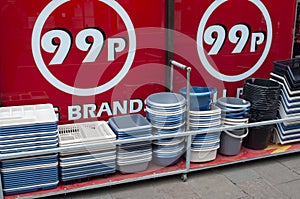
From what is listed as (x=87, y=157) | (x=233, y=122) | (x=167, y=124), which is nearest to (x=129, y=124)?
(x=167, y=124)

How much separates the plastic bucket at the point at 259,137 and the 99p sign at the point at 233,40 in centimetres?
82

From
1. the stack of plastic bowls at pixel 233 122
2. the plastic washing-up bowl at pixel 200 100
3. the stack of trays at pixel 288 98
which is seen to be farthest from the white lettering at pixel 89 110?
the stack of trays at pixel 288 98

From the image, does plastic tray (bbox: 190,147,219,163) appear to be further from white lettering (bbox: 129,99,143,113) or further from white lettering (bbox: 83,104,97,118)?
white lettering (bbox: 83,104,97,118)

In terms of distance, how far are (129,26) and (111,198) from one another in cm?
183

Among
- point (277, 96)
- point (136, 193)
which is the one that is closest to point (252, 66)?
point (277, 96)

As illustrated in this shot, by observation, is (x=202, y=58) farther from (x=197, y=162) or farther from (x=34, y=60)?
(x=34, y=60)

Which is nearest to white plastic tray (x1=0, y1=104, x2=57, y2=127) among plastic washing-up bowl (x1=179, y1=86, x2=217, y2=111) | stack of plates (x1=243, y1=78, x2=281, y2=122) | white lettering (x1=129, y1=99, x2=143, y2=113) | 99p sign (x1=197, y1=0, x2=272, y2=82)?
white lettering (x1=129, y1=99, x2=143, y2=113)

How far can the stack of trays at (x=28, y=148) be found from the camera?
3.04 metres

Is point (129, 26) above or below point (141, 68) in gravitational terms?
above

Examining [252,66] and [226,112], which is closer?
[226,112]

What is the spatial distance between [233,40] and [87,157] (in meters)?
2.35

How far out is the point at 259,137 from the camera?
4.08 m

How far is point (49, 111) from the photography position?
3.41 meters

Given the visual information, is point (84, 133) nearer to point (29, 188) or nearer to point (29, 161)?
point (29, 161)
